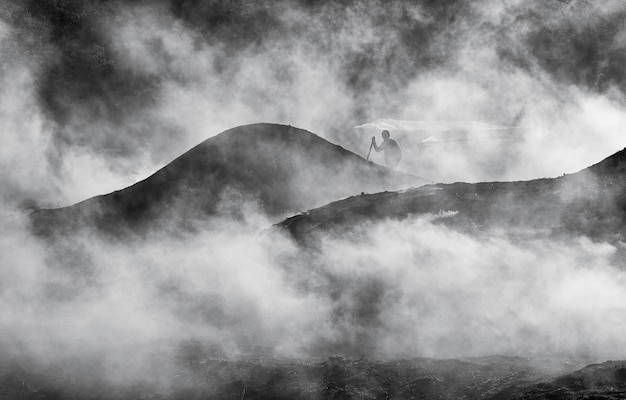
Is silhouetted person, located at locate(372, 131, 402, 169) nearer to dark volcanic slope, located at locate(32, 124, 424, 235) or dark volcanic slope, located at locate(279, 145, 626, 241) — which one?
dark volcanic slope, located at locate(32, 124, 424, 235)

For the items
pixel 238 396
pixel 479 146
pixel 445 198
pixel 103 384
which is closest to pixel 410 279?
pixel 445 198

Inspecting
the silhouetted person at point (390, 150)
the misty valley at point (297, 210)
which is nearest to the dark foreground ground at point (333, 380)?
the misty valley at point (297, 210)

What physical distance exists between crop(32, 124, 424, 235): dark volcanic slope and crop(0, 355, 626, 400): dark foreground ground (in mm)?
4487

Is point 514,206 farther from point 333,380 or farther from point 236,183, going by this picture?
point 236,183

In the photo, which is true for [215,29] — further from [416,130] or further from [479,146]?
[479,146]

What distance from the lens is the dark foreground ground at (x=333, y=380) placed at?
203 inches

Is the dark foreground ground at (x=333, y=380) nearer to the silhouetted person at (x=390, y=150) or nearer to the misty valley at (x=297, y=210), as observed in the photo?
the misty valley at (x=297, y=210)

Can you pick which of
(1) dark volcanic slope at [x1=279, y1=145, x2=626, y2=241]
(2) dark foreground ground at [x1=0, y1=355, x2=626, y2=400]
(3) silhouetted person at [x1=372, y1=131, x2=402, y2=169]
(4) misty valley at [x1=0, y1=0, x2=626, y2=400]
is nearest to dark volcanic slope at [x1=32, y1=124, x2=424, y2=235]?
(4) misty valley at [x1=0, y1=0, x2=626, y2=400]

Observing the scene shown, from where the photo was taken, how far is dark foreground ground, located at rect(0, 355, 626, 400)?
515cm

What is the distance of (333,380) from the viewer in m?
5.84

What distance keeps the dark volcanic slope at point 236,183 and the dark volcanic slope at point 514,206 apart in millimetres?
2118

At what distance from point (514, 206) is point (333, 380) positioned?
424 cm

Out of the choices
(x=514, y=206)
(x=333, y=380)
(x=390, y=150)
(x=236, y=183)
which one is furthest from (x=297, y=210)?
(x=333, y=380)

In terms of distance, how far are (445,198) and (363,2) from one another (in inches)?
440
